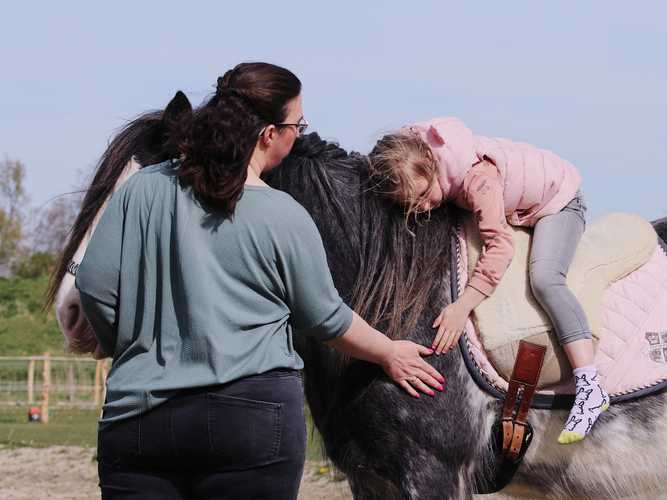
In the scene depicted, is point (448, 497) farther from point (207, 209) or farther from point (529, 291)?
point (207, 209)

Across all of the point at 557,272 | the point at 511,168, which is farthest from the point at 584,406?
the point at 511,168

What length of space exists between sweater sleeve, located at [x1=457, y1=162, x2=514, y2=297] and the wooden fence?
46.0 ft

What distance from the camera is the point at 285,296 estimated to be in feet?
8.00

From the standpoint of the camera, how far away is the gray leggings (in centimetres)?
339

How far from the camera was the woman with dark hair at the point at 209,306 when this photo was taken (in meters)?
2.30

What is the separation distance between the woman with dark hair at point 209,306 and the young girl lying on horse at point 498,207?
102 cm

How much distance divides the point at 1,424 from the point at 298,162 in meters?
12.7

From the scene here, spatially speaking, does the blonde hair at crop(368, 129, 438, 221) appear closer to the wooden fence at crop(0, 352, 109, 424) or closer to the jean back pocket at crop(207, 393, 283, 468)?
the jean back pocket at crop(207, 393, 283, 468)

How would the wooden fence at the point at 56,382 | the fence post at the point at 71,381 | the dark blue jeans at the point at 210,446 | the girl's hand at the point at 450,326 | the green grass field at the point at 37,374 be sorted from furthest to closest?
the fence post at the point at 71,381
the wooden fence at the point at 56,382
the green grass field at the point at 37,374
the girl's hand at the point at 450,326
the dark blue jeans at the point at 210,446

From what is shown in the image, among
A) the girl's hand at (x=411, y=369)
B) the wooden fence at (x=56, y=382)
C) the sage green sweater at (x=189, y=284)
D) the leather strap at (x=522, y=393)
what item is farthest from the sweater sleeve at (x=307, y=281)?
the wooden fence at (x=56, y=382)

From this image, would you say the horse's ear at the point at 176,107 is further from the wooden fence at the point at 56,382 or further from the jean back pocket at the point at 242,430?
the wooden fence at the point at 56,382

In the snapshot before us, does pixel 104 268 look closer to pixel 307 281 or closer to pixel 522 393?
pixel 307 281

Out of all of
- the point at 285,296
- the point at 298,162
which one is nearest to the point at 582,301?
the point at 298,162

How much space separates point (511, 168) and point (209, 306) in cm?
155
